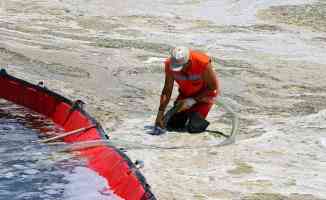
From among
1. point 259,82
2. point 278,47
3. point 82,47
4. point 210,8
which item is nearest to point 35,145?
point 259,82

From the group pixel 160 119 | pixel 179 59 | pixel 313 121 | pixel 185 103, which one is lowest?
pixel 313 121

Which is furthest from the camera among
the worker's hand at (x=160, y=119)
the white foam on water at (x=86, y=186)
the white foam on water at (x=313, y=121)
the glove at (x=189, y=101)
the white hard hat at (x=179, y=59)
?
the white foam on water at (x=313, y=121)

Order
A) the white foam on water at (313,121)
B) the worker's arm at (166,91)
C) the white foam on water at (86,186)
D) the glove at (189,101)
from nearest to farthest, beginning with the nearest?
the white foam on water at (86,186), the worker's arm at (166,91), the glove at (189,101), the white foam on water at (313,121)

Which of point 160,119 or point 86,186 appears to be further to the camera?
point 160,119

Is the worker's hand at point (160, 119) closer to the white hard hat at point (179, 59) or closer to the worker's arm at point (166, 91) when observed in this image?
the worker's arm at point (166, 91)

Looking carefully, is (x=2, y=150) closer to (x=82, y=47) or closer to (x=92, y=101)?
Result: (x=92, y=101)

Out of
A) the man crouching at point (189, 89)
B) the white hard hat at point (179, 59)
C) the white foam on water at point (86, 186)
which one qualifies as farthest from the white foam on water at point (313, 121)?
the white foam on water at point (86, 186)

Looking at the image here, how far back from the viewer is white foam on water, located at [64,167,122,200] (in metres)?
6.76

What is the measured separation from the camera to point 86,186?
7.08 metres

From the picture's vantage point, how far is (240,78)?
13.1m

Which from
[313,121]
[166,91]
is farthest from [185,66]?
[313,121]

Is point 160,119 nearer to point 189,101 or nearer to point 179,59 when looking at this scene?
point 189,101

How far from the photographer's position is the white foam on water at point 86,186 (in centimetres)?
676

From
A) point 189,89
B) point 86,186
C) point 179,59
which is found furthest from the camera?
point 189,89
